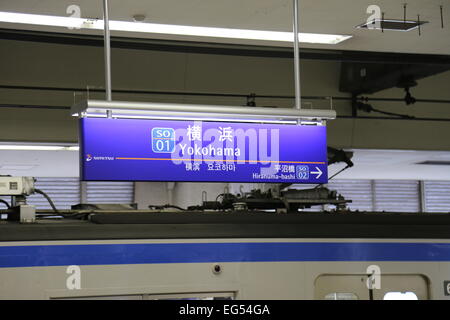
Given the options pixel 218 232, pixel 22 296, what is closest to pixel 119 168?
pixel 218 232

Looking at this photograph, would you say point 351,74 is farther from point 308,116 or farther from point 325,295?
point 325,295

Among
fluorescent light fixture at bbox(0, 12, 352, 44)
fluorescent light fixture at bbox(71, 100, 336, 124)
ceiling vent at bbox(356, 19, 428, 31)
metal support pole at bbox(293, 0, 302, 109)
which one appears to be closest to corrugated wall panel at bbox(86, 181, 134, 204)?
fluorescent light fixture at bbox(0, 12, 352, 44)

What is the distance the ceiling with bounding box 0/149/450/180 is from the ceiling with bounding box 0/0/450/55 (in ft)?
19.6

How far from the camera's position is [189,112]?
20.4 ft

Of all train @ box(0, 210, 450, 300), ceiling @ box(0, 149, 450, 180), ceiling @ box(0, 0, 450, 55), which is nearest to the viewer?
train @ box(0, 210, 450, 300)

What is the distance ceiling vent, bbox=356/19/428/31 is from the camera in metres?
8.43

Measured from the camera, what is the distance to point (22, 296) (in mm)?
5195

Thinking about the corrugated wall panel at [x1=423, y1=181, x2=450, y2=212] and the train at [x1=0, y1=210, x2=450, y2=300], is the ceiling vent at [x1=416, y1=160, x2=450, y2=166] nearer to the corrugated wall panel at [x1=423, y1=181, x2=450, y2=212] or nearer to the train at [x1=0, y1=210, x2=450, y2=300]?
the corrugated wall panel at [x1=423, y1=181, x2=450, y2=212]

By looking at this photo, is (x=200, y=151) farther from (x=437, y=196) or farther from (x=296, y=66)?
(x=437, y=196)

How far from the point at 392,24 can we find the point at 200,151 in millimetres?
3152

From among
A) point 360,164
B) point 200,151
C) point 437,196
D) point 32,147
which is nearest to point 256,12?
point 200,151

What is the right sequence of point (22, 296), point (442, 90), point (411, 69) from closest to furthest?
point (22, 296) < point (411, 69) < point (442, 90)

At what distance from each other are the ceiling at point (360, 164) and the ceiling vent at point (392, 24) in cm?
604

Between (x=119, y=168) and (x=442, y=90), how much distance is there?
9.12m
